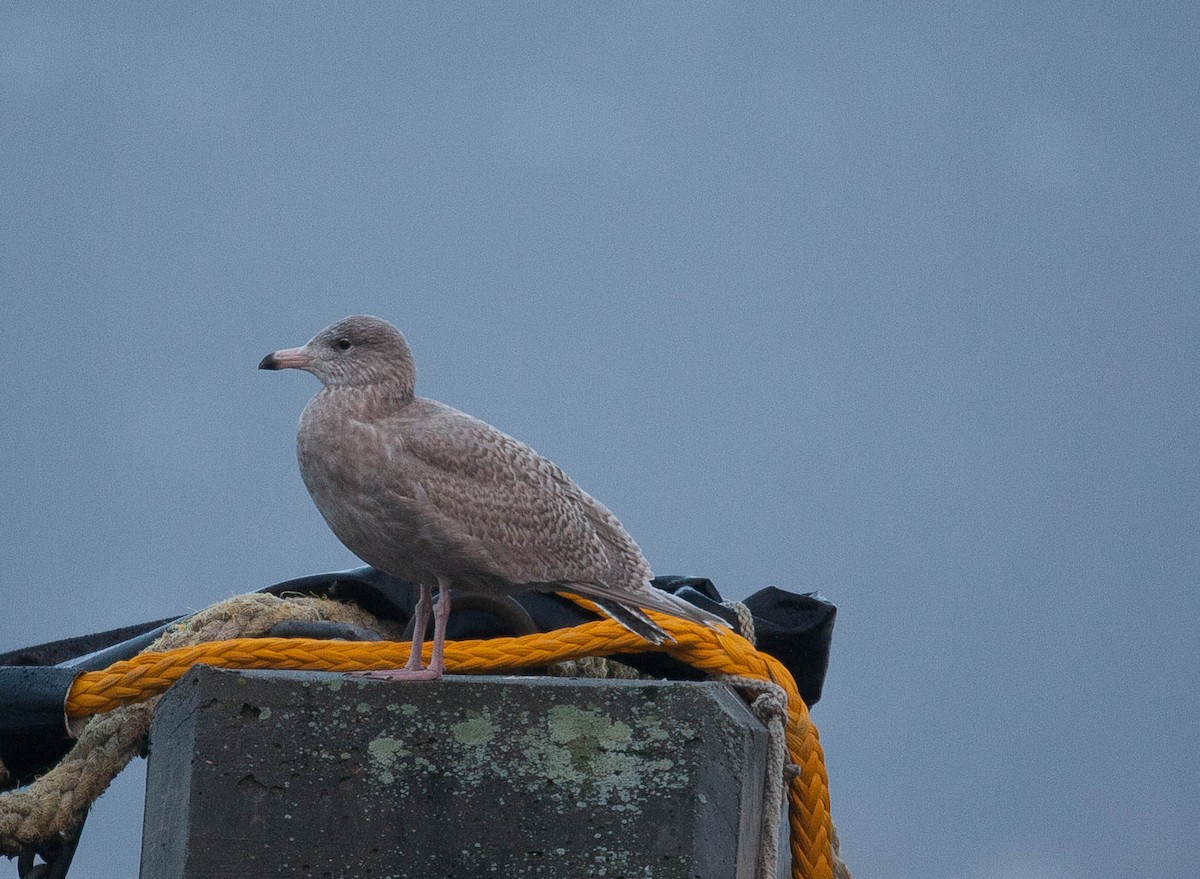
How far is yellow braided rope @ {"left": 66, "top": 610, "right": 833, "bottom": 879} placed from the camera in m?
4.59

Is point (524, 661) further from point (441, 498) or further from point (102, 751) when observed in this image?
point (102, 751)

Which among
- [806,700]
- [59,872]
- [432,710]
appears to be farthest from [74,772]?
[806,700]

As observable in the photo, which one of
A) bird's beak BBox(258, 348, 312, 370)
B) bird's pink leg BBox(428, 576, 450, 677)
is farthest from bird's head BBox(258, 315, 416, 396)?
bird's pink leg BBox(428, 576, 450, 677)

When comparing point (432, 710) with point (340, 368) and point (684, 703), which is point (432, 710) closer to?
point (684, 703)

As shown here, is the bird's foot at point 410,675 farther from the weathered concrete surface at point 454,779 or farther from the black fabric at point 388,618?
the black fabric at point 388,618

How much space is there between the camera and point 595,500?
452 centimetres

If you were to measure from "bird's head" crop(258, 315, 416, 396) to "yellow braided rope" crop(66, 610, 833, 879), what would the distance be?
0.83 meters

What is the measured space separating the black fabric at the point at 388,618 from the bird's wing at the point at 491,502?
73 centimetres

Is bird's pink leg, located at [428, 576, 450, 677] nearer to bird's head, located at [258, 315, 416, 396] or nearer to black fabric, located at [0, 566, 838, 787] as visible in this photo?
bird's head, located at [258, 315, 416, 396]

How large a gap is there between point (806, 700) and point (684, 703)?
187 centimetres

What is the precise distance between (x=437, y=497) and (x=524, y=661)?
0.83 meters

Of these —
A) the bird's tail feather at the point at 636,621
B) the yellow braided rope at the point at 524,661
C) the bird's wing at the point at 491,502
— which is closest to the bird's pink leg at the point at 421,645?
the bird's wing at the point at 491,502

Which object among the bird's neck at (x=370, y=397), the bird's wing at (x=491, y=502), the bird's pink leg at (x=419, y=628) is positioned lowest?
the bird's pink leg at (x=419, y=628)

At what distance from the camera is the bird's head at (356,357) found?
14.1 feet
